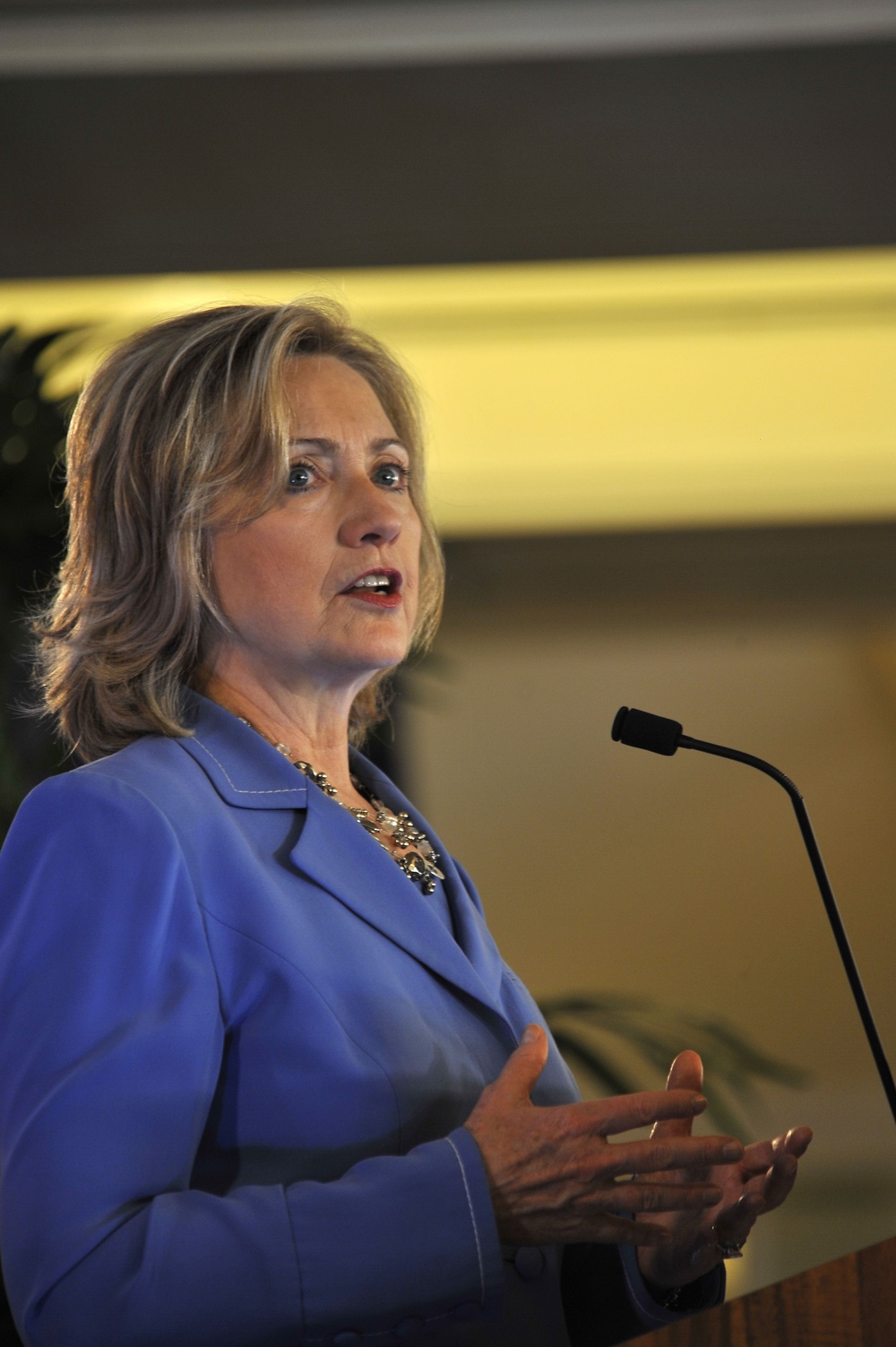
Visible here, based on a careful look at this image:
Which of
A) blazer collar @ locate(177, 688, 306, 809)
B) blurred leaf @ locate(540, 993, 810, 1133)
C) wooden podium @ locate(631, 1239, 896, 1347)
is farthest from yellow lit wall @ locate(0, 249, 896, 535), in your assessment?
wooden podium @ locate(631, 1239, 896, 1347)

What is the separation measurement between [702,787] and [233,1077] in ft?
10.5

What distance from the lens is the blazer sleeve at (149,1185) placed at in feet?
3.01

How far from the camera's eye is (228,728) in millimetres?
1274

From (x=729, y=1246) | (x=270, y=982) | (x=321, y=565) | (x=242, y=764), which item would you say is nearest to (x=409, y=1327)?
(x=270, y=982)

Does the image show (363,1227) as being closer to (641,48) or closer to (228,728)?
(228,728)

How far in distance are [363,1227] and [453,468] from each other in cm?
349

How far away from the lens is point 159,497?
1.32 metres

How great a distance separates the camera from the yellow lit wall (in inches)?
156

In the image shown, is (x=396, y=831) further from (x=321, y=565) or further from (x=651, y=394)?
(x=651, y=394)

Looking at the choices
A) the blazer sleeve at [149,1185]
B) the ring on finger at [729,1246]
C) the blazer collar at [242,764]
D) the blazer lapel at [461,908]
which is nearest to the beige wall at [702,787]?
the blazer lapel at [461,908]

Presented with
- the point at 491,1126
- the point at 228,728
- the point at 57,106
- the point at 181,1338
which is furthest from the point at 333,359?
the point at 57,106

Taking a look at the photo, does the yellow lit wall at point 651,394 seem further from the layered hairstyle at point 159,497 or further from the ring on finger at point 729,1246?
the ring on finger at point 729,1246

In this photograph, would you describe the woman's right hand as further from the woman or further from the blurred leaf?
the blurred leaf

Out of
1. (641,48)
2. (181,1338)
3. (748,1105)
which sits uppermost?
(641,48)
